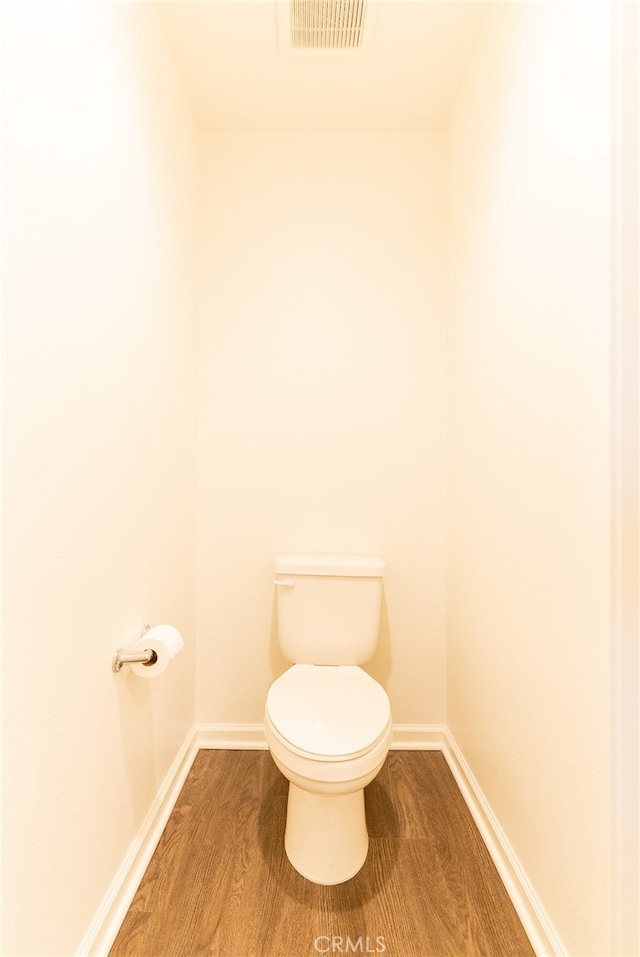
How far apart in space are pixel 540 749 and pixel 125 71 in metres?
1.95

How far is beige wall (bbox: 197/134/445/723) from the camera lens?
1.84m

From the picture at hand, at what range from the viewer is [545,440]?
1046 mm

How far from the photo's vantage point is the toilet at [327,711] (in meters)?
1.14

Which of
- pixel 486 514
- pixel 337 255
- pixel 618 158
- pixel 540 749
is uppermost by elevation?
pixel 337 255

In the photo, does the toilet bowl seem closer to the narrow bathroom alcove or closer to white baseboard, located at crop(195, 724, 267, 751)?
the narrow bathroom alcove

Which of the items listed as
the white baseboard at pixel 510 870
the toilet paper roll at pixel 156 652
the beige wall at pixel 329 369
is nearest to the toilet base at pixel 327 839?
the white baseboard at pixel 510 870

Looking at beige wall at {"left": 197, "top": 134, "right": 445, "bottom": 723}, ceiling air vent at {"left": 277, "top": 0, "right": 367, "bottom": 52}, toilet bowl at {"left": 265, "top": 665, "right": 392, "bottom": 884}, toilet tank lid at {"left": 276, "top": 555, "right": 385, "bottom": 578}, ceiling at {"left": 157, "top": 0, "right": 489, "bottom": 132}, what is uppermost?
ceiling at {"left": 157, "top": 0, "right": 489, "bottom": 132}

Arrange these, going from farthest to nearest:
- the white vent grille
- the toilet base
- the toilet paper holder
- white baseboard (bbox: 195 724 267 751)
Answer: white baseboard (bbox: 195 724 267 751) → the white vent grille → the toilet base → the toilet paper holder

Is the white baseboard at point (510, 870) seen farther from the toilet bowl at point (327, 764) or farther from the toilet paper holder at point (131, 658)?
the toilet paper holder at point (131, 658)

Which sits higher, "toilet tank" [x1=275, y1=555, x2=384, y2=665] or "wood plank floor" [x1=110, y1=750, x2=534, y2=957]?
"toilet tank" [x1=275, y1=555, x2=384, y2=665]

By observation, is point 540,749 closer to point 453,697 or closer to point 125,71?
point 453,697

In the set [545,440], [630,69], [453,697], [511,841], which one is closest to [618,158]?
[630,69]

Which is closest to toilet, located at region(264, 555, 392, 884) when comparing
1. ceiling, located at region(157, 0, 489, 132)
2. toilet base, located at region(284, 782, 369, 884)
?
toilet base, located at region(284, 782, 369, 884)

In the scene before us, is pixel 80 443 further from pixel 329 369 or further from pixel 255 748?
pixel 255 748
